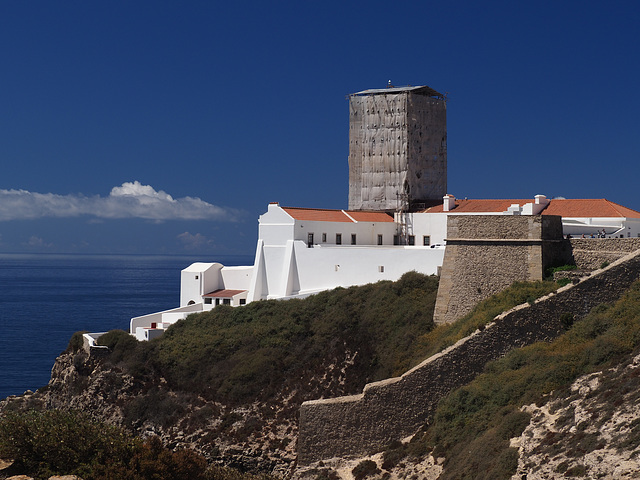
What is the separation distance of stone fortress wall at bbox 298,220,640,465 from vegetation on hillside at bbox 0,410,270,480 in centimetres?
411

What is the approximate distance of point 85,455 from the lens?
21812 millimetres

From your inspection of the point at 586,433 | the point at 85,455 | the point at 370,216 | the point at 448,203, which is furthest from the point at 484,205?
the point at 85,455

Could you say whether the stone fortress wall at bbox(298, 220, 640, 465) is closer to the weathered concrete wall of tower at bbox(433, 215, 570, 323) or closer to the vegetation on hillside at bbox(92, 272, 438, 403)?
the weathered concrete wall of tower at bbox(433, 215, 570, 323)

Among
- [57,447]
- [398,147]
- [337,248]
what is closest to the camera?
[57,447]

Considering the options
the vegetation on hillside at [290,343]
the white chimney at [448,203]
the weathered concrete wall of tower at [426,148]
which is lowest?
the vegetation on hillside at [290,343]

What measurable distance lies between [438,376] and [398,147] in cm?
2468

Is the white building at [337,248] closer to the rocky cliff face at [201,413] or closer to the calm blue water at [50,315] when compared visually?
the rocky cliff face at [201,413]

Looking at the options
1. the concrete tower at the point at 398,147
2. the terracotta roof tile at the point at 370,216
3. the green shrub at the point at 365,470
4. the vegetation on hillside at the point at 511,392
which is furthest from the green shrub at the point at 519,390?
the concrete tower at the point at 398,147

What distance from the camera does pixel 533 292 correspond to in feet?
82.7

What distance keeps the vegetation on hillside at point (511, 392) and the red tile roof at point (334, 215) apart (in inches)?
802

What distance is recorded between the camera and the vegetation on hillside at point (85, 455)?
2064 centimetres

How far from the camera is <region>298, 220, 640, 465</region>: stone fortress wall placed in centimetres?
2328

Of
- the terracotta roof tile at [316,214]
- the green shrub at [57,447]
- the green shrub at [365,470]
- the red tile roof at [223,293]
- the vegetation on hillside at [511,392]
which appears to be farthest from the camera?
the red tile roof at [223,293]

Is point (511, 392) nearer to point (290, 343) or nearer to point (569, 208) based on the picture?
point (290, 343)
